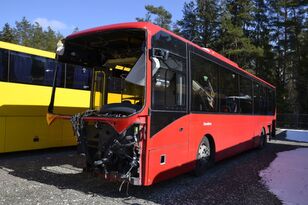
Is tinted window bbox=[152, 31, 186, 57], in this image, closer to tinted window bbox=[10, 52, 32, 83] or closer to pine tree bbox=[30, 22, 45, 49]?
tinted window bbox=[10, 52, 32, 83]

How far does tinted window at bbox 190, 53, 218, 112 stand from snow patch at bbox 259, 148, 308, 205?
230cm

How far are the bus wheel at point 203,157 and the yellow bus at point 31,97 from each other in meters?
3.80

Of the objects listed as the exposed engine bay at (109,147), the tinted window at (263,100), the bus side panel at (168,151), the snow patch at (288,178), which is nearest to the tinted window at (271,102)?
the tinted window at (263,100)

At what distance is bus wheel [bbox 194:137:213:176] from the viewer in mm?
9023

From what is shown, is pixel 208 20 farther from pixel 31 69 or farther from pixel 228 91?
pixel 31 69

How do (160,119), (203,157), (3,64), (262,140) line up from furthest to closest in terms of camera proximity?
(262,140) < (3,64) < (203,157) < (160,119)

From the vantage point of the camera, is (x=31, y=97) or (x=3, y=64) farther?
(x=31, y=97)

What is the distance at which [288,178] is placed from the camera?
9.55m

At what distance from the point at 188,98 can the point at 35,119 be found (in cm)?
565

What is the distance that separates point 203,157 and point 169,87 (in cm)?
265

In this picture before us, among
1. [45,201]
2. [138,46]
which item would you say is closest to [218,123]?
[138,46]

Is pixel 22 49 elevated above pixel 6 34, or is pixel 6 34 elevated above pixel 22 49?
pixel 6 34

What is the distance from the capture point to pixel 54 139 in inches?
481

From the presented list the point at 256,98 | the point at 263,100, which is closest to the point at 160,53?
the point at 256,98
